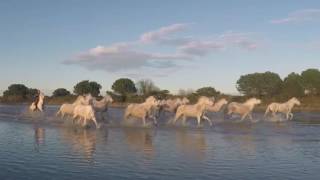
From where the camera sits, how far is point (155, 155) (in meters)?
16.8

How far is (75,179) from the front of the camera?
12.5 m

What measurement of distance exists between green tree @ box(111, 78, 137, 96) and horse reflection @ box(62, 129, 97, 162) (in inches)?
3619

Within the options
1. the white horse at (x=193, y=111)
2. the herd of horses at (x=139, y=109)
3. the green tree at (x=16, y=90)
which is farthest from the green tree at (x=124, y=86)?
the white horse at (x=193, y=111)

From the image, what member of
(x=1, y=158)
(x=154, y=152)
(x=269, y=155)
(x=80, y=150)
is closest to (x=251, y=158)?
(x=269, y=155)

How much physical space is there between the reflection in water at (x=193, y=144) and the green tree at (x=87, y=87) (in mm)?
92452

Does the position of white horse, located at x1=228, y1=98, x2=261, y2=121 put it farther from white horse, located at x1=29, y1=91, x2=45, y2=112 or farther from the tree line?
the tree line

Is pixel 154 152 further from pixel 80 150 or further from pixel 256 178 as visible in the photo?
pixel 256 178

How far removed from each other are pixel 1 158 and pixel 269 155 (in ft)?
26.6

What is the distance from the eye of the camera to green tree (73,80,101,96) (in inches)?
4589

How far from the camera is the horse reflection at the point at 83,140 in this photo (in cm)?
1723

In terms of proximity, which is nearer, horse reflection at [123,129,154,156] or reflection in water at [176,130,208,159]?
reflection in water at [176,130,208,159]

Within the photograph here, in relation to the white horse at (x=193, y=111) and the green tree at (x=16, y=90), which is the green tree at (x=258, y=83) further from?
the white horse at (x=193, y=111)

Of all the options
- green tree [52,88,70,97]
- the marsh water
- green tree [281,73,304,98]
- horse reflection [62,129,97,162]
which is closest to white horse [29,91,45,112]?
horse reflection [62,129,97,162]

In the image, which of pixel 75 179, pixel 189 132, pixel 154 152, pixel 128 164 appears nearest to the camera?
pixel 75 179
